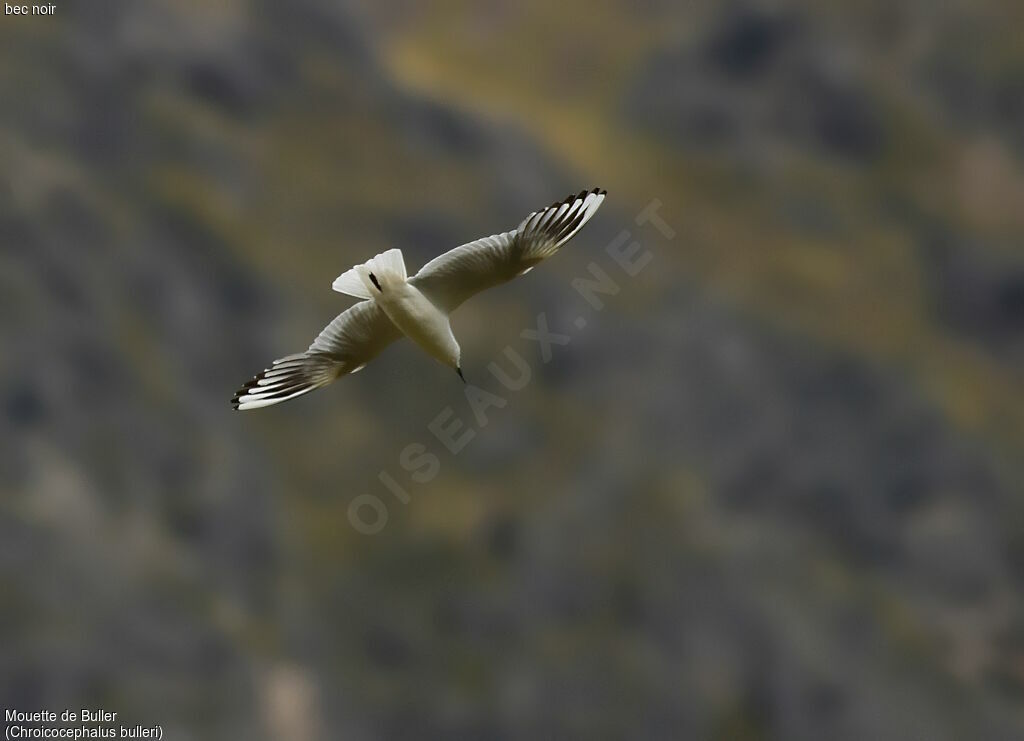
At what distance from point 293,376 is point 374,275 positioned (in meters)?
1.36

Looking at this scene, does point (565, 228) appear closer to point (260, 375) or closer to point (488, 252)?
point (488, 252)

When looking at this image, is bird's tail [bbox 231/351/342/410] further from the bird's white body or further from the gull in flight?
the bird's white body

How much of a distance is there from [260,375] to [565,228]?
267cm

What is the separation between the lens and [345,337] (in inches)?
506

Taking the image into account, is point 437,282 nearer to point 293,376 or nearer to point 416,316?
point 416,316

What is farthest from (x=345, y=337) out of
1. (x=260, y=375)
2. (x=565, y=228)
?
(x=565, y=228)

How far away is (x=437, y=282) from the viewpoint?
40.2 ft

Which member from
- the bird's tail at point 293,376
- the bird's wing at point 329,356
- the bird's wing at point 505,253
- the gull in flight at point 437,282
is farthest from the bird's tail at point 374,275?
the bird's tail at point 293,376

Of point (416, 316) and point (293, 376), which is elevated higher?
point (293, 376)

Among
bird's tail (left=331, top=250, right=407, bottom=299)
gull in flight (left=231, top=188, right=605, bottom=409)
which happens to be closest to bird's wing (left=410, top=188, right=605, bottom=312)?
gull in flight (left=231, top=188, right=605, bottom=409)

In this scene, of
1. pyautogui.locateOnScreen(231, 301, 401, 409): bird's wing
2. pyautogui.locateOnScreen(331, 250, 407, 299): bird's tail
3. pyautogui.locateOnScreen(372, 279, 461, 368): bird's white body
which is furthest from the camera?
pyautogui.locateOnScreen(231, 301, 401, 409): bird's wing

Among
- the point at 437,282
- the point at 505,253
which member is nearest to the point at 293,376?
the point at 437,282

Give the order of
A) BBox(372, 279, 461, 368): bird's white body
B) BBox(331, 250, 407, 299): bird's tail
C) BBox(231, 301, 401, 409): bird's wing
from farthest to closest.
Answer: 1. BBox(231, 301, 401, 409): bird's wing
2. BBox(372, 279, 461, 368): bird's white body
3. BBox(331, 250, 407, 299): bird's tail

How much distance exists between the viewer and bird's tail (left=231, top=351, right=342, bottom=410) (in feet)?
41.9
